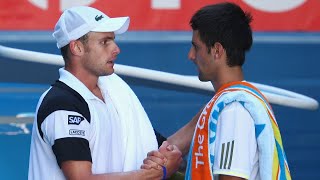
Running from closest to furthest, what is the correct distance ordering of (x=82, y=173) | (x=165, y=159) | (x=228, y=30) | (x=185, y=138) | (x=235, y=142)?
(x=235, y=142)
(x=228, y=30)
(x=82, y=173)
(x=165, y=159)
(x=185, y=138)

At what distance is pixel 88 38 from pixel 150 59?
56.8 inches

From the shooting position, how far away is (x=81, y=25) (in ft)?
8.65

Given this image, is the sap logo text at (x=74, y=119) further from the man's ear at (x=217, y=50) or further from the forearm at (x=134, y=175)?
the man's ear at (x=217, y=50)

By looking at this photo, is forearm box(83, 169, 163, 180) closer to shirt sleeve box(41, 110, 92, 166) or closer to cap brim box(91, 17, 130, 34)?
shirt sleeve box(41, 110, 92, 166)

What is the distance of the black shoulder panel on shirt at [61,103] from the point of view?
2.49m

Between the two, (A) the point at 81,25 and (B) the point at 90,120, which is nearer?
(B) the point at 90,120

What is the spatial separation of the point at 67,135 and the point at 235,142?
1.87 feet

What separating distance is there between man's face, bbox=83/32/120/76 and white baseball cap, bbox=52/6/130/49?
0.10ft

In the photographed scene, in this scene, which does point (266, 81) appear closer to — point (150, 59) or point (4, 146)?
point (150, 59)

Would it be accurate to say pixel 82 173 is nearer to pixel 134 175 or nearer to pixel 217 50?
pixel 134 175

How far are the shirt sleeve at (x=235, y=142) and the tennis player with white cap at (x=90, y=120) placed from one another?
1.44 ft

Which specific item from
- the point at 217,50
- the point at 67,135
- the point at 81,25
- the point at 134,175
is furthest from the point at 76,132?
the point at 217,50

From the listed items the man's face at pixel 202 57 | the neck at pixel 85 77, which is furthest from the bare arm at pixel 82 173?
the man's face at pixel 202 57

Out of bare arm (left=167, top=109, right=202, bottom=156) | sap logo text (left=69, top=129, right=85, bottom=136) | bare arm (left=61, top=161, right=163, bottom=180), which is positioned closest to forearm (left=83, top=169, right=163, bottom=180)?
bare arm (left=61, top=161, right=163, bottom=180)
